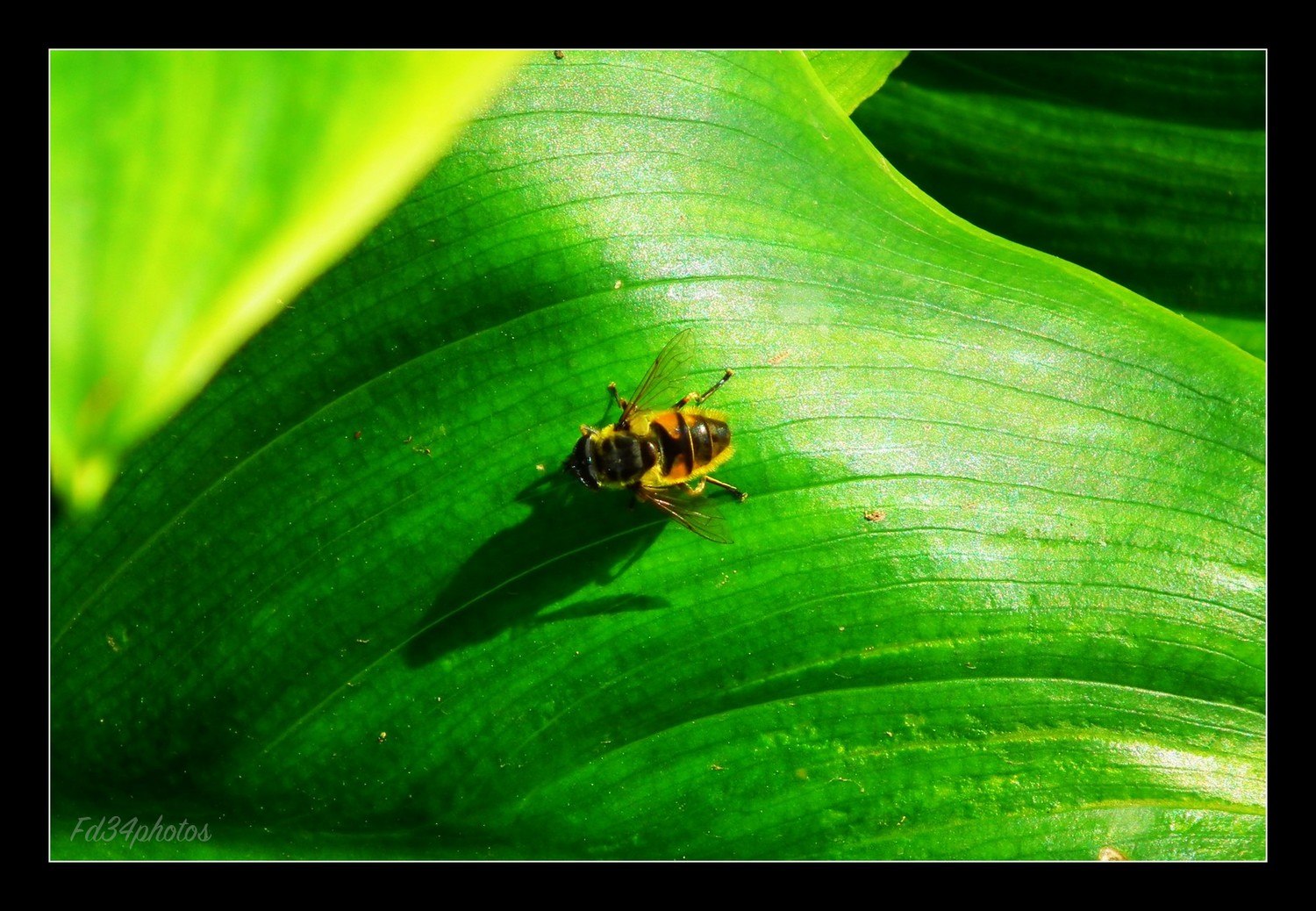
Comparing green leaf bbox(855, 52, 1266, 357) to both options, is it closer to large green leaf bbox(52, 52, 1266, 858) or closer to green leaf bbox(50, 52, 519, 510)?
large green leaf bbox(52, 52, 1266, 858)

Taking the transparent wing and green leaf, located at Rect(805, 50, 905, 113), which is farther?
green leaf, located at Rect(805, 50, 905, 113)

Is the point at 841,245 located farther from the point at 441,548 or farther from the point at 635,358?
the point at 441,548

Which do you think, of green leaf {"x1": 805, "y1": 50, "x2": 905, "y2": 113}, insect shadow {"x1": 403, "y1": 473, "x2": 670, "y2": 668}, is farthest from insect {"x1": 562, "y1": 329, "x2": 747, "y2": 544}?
green leaf {"x1": 805, "y1": 50, "x2": 905, "y2": 113}

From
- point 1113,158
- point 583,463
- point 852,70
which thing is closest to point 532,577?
point 583,463

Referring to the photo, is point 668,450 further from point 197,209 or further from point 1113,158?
point 1113,158

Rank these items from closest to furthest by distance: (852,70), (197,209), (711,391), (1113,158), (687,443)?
(197,209)
(711,391)
(687,443)
(852,70)
(1113,158)

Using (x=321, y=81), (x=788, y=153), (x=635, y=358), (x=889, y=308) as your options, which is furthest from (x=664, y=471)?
(x=321, y=81)
